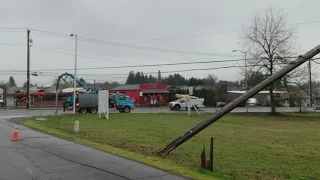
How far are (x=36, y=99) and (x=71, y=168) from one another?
7354 centimetres

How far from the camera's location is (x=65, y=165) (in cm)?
1092

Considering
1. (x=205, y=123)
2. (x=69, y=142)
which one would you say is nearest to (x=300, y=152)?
(x=205, y=123)

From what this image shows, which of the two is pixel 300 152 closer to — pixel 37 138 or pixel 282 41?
pixel 37 138

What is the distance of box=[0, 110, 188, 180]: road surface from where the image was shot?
9469 mm

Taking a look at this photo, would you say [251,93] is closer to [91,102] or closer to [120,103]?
[91,102]

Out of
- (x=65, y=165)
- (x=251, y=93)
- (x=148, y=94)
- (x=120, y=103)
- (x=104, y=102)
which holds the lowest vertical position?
(x=65, y=165)

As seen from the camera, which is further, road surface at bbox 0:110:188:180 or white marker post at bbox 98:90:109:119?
white marker post at bbox 98:90:109:119

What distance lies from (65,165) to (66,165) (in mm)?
28

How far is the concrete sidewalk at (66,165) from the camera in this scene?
9.51m

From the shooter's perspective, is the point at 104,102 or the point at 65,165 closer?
the point at 65,165

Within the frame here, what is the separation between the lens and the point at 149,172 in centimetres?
1018

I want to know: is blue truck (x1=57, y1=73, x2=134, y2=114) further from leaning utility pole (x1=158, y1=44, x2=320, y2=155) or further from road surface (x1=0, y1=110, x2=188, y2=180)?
leaning utility pole (x1=158, y1=44, x2=320, y2=155)

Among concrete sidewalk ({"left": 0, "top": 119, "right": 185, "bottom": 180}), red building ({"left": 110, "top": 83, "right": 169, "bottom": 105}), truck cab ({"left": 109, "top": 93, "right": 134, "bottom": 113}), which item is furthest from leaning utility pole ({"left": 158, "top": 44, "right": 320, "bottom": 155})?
red building ({"left": 110, "top": 83, "right": 169, "bottom": 105})

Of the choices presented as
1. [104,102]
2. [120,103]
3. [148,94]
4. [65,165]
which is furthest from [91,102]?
[148,94]
